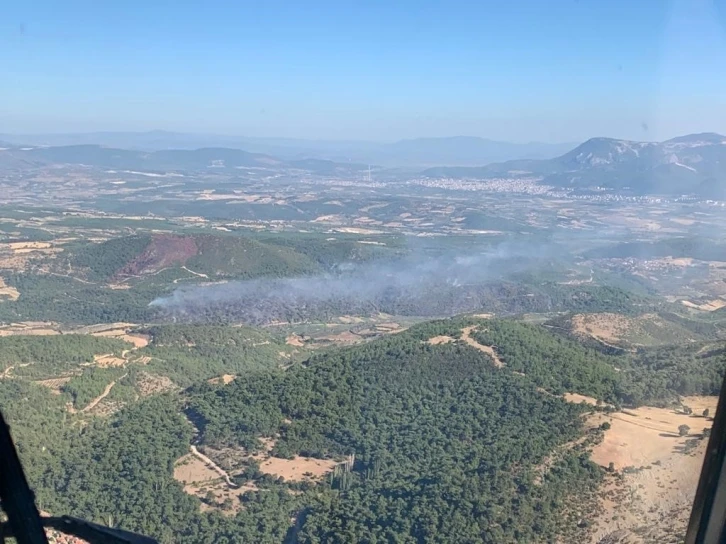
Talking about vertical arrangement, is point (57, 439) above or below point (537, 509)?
below

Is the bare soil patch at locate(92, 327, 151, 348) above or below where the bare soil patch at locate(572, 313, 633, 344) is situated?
below

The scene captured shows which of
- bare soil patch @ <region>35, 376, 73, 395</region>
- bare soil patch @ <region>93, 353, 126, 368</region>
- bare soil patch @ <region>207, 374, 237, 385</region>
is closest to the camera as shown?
bare soil patch @ <region>35, 376, 73, 395</region>

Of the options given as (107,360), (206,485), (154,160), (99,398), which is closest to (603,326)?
(206,485)

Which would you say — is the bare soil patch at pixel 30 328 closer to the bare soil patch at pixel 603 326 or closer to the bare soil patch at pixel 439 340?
the bare soil patch at pixel 439 340

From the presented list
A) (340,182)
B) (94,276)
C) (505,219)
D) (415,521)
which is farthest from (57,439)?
(340,182)

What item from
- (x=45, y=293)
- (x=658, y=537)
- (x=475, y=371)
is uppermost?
(x=658, y=537)

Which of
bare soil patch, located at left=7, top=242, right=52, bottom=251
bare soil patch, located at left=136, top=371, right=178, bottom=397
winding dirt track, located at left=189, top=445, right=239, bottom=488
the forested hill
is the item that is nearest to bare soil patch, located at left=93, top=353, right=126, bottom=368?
bare soil patch, located at left=136, top=371, right=178, bottom=397

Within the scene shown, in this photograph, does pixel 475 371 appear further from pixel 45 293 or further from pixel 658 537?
pixel 45 293

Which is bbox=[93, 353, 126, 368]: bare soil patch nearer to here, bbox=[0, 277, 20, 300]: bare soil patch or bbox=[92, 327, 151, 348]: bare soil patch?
bbox=[92, 327, 151, 348]: bare soil patch

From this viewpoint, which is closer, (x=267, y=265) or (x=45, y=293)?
(x=45, y=293)
